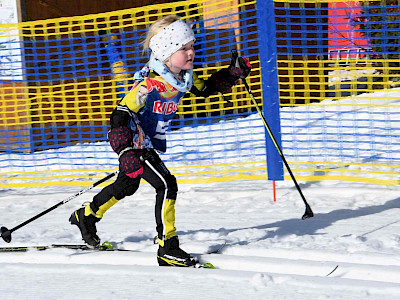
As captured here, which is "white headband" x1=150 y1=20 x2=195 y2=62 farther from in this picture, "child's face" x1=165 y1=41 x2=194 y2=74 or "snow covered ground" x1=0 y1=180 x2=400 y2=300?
"snow covered ground" x1=0 y1=180 x2=400 y2=300

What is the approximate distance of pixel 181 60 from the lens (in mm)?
4137

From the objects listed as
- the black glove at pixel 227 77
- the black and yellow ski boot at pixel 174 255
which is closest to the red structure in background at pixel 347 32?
the black glove at pixel 227 77

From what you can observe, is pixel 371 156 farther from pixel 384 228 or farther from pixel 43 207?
pixel 43 207

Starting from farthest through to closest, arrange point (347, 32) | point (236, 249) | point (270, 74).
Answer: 1. point (347, 32)
2. point (270, 74)
3. point (236, 249)

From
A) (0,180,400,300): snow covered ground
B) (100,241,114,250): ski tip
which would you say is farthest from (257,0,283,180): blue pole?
(100,241,114,250): ski tip

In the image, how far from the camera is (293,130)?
9016 millimetres

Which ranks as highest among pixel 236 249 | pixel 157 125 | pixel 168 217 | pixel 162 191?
pixel 157 125

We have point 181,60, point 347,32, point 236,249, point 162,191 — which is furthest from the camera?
point 347,32

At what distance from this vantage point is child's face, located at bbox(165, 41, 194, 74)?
13.6 ft

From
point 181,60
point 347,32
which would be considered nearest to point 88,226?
point 181,60

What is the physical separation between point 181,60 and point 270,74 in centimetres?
202

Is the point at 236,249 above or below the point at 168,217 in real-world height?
below

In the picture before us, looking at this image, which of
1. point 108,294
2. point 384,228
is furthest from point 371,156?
point 108,294

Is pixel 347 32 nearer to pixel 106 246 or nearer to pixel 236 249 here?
pixel 236 249
